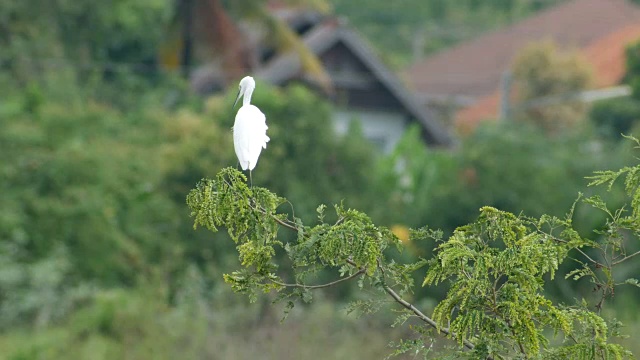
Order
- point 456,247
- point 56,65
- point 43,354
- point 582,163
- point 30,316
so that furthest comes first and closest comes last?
point 56,65
point 582,163
point 30,316
point 43,354
point 456,247

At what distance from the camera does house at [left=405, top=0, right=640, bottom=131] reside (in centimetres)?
3403

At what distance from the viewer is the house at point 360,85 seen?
74.0ft

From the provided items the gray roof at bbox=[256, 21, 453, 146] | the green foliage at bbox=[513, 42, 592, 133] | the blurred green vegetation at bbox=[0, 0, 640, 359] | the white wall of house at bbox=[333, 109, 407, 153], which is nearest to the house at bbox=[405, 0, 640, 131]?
the green foliage at bbox=[513, 42, 592, 133]

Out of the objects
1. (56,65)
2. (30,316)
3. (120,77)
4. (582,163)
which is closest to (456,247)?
(30,316)

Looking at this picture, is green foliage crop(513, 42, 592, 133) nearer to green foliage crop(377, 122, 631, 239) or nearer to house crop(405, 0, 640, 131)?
house crop(405, 0, 640, 131)

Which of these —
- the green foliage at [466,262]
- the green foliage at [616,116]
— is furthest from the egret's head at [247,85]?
the green foliage at [616,116]

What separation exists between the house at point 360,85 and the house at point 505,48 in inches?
334

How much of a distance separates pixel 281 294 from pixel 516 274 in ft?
2.23

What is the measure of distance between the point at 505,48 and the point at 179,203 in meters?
24.4

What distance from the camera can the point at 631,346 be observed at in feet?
37.6

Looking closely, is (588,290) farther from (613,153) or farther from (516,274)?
(516,274)

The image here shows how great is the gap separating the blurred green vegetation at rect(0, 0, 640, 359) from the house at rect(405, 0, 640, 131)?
53.6 ft

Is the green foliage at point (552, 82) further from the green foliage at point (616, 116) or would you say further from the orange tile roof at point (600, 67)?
the green foliage at point (616, 116)

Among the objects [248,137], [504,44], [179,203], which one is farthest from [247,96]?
[504,44]
